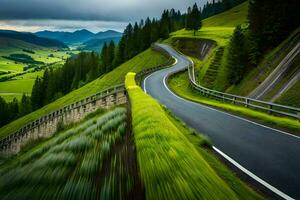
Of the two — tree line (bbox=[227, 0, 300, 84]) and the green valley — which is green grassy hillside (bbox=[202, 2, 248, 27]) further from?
the green valley

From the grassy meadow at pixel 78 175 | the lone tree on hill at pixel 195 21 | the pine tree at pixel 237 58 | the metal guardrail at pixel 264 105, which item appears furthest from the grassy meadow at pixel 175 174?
the lone tree on hill at pixel 195 21

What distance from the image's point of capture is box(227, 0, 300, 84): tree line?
4009 centimetres

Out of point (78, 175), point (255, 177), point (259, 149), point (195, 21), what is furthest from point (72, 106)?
point (195, 21)

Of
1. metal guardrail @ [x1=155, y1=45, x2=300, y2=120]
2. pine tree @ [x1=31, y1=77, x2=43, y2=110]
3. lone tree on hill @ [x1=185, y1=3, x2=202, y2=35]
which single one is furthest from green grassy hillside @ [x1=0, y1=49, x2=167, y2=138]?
pine tree @ [x1=31, y1=77, x2=43, y2=110]

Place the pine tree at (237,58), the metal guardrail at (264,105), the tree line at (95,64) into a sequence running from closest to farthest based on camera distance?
1. the metal guardrail at (264,105)
2. the pine tree at (237,58)
3. the tree line at (95,64)

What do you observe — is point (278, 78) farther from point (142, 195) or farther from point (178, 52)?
point (178, 52)

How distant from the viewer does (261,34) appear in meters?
42.2

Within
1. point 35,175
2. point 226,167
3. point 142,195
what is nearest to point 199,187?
point 142,195

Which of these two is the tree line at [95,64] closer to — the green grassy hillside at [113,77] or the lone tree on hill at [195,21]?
the lone tree on hill at [195,21]

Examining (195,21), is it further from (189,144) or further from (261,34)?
(189,144)

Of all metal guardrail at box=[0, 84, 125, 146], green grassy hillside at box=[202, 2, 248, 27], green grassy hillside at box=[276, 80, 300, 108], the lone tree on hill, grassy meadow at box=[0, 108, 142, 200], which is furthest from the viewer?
green grassy hillside at box=[202, 2, 248, 27]

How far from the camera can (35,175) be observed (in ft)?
20.6

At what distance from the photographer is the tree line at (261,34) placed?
40.1 metres

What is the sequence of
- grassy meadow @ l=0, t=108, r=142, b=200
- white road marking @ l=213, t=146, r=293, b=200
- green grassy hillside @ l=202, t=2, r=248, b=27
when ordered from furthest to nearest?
green grassy hillside @ l=202, t=2, r=248, b=27
white road marking @ l=213, t=146, r=293, b=200
grassy meadow @ l=0, t=108, r=142, b=200
